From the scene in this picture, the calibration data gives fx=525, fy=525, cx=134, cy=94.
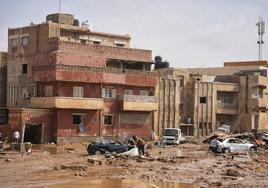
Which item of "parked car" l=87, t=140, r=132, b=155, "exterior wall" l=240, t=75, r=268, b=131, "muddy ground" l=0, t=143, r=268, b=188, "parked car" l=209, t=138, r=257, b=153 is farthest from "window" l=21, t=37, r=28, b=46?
"exterior wall" l=240, t=75, r=268, b=131

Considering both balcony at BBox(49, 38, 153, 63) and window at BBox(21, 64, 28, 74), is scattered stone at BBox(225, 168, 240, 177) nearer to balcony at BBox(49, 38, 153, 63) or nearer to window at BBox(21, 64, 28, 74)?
balcony at BBox(49, 38, 153, 63)

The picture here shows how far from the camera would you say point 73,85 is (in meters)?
44.5

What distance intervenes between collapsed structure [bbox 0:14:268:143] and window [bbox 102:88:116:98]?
0.09 m

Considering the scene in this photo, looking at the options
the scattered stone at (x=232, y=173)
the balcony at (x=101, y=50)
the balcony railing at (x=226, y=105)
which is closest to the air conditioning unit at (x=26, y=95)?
the balcony at (x=101, y=50)

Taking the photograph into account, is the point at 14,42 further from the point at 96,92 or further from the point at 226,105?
the point at 226,105

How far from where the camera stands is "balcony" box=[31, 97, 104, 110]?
4319 cm

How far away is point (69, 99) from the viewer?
43594mm

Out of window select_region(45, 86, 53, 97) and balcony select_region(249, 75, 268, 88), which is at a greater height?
balcony select_region(249, 75, 268, 88)

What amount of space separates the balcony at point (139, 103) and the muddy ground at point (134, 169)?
1380 cm

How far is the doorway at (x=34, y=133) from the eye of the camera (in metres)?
43.7

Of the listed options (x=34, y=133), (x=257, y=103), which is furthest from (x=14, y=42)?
(x=257, y=103)

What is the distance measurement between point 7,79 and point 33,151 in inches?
711

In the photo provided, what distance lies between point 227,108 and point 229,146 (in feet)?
83.5

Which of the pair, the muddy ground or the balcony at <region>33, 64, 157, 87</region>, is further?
the balcony at <region>33, 64, 157, 87</region>
